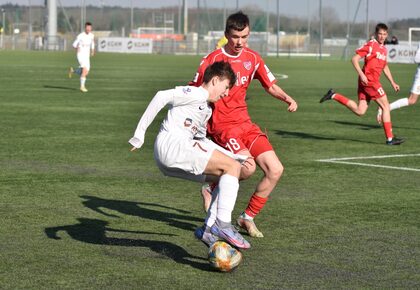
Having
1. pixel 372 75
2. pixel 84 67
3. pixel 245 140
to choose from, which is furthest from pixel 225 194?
pixel 84 67

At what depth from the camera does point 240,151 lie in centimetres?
902

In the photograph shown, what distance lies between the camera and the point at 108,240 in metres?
8.53

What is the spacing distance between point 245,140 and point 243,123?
21 centimetres

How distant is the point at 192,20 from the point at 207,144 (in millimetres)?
104886

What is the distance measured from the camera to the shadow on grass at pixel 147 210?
9.53 meters

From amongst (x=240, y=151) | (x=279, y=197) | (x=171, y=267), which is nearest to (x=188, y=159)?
(x=171, y=267)

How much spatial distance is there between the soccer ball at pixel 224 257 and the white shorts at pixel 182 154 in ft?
2.14

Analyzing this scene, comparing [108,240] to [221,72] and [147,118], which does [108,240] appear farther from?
[221,72]

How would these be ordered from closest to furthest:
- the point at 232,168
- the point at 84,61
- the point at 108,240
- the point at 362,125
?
the point at 232,168 → the point at 108,240 → the point at 362,125 → the point at 84,61

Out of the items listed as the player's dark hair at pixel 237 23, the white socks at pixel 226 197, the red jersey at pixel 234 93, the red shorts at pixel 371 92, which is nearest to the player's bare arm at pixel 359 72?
the red shorts at pixel 371 92

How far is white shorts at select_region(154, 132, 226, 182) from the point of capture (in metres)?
7.71

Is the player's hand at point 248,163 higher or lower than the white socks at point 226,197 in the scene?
→ higher

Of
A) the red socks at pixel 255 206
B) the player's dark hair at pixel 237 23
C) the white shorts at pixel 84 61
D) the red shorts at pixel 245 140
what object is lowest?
the red socks at pixel 255 206

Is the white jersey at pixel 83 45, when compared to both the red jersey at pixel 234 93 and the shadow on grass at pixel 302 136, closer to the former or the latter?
the shadow on grass at pixel 302 136
